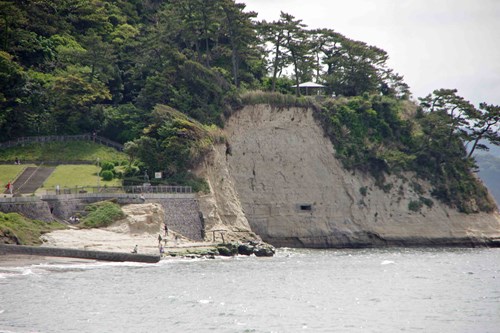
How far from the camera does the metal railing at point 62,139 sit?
302 feet

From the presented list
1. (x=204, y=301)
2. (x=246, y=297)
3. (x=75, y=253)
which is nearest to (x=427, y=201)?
(x=75, y=253)

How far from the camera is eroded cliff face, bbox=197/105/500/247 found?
91.4 metres

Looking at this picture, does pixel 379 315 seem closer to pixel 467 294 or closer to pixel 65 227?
pixel 467 294

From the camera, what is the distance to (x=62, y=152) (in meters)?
90.5

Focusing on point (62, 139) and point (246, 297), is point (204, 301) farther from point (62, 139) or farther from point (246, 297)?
point (62, 139)

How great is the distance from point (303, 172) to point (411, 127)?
1587 centimetres

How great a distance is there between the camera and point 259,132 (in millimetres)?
94312

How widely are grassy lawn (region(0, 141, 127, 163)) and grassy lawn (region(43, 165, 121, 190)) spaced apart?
267 cm

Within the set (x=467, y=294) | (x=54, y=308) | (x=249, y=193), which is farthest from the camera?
(x=249, y=193)

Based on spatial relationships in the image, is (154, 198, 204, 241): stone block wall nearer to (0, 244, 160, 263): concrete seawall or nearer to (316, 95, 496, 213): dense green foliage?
(0, 244, 160, 263): concrete seawall

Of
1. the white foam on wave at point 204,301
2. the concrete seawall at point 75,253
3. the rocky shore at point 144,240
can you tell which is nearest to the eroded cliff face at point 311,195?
the rocky shore at point 144,240

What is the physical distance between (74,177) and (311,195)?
76.5ft

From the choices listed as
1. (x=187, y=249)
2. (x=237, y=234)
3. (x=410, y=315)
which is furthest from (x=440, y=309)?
(x=237, y=234)

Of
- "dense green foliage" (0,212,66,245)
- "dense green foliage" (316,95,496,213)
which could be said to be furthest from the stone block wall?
"dense green foliage" (316,95,496,213)
